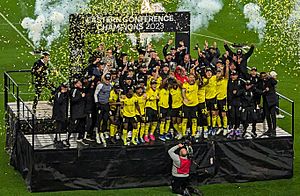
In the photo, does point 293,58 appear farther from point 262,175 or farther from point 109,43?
point 262,175

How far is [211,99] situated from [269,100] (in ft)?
4.59

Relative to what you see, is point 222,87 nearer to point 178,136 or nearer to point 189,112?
point 189,112

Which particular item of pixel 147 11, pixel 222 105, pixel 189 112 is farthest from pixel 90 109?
pixel 147 11

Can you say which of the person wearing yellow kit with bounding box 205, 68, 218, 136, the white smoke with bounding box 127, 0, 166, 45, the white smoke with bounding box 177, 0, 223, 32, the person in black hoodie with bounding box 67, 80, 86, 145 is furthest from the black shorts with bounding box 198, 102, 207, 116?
the white smoke with bounding box 177, 0, 223, 32

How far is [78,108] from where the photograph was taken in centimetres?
2647

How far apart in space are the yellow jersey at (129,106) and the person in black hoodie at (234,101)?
2386mm

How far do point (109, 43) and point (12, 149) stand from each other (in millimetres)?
6710

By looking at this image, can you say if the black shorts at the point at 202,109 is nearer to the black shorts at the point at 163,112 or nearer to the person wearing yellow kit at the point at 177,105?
the person wearing yellow kit at the point at 177,105

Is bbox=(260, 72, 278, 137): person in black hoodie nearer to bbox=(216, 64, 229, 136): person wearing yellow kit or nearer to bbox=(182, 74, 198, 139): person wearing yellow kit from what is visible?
bbox=(216, 64, 229, 136): person wearing yellow kit

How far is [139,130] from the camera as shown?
1057 inches

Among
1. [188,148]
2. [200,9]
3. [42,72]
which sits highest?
[200,9]

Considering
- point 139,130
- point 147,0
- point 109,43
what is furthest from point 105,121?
point 147,0

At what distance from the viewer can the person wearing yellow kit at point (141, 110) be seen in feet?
87.0

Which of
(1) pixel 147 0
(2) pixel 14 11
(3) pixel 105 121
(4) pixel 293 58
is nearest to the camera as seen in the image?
(3) pixel 105 121
